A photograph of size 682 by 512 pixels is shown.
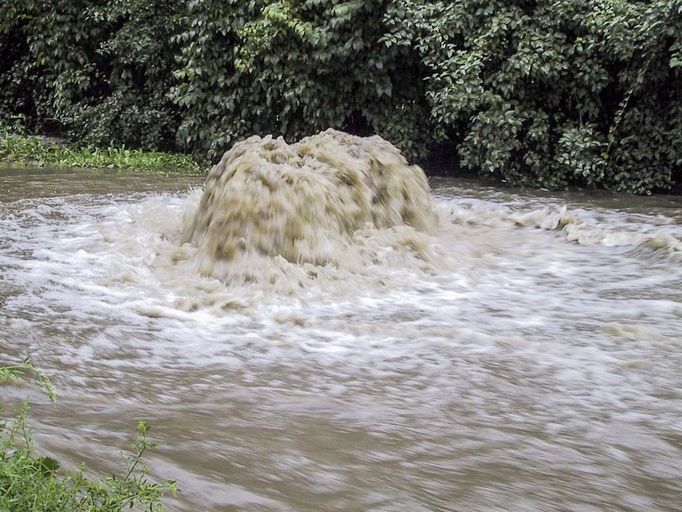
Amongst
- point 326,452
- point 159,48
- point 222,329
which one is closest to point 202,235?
point 222,329

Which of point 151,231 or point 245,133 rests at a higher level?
point 245,133

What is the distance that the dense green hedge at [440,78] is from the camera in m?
9.38

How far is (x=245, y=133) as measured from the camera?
11836 millimetres

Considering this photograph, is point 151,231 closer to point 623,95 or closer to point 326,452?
point 326,452

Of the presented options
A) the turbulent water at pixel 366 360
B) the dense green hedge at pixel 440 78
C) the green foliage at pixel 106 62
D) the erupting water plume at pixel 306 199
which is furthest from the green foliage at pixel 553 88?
the green foliage at pixel 106 62

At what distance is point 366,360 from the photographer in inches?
141

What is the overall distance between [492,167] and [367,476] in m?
7.84

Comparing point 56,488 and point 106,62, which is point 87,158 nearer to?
point 106,62

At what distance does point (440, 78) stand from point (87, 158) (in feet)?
18.2

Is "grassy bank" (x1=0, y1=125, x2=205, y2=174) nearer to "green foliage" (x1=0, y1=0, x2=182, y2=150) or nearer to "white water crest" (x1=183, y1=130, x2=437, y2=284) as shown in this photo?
"green foliage" (x1=0, y1=0, x2=182, y2=150)

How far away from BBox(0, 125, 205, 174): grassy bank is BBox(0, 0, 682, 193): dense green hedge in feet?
1.46

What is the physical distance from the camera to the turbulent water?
2.34m

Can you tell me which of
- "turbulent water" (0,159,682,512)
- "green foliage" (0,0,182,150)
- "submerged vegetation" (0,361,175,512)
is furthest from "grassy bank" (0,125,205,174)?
"submerged vegetation" (0,361,175,512)

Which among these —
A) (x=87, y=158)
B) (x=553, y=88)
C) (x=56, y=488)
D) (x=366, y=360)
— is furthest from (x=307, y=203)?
(x=87, y=158)
